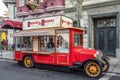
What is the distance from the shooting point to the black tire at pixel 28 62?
12.2 meters

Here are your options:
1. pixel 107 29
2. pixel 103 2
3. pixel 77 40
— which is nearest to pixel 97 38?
pixel 107 29

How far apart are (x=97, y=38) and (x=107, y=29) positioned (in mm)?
1240

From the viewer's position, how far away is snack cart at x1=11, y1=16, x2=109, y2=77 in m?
10.0

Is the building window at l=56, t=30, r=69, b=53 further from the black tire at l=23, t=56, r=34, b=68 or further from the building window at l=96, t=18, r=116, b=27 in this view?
the building window at l=96, t=18, r=116, b=27

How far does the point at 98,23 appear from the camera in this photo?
60.3 ft

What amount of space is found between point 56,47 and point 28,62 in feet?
7.92

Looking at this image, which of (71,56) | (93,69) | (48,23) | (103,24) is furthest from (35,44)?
(103,24)

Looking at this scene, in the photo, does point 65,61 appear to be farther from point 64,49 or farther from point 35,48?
point 35,48

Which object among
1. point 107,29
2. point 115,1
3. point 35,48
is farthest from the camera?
point 107,29

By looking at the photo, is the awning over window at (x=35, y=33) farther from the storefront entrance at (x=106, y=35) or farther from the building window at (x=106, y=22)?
the building window at (x=106, y=22)

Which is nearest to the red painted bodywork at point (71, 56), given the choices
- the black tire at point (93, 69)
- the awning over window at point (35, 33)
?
the black tire at point (93, 69)

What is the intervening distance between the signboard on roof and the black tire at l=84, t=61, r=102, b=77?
284 centimetres

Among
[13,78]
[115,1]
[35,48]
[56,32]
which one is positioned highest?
[115,1]

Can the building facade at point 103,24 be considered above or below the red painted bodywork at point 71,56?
above
